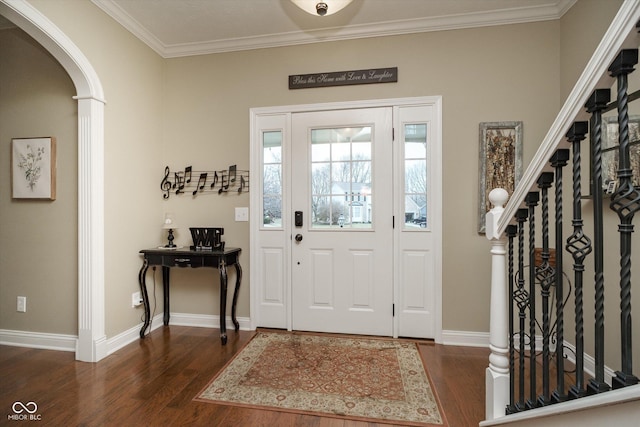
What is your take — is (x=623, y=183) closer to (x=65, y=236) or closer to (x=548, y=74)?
(x=548, y=74)

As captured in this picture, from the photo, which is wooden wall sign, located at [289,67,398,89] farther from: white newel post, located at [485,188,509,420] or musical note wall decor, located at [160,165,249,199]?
white newel post, located at [485,188,509,420]

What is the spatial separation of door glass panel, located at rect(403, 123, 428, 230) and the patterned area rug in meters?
1.14

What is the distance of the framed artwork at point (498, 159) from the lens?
104 inches

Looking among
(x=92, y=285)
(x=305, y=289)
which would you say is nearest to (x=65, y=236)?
(x=92, y=285)

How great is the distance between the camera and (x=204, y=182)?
10.3ft

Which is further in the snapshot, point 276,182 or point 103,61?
point 276,182

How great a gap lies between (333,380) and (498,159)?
227cm

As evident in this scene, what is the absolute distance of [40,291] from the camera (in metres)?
2.59

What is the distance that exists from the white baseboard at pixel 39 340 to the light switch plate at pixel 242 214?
1657 mm

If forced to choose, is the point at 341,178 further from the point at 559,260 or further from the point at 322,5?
the point at 559,260

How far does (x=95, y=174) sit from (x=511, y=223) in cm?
287

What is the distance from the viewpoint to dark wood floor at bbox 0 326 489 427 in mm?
1746

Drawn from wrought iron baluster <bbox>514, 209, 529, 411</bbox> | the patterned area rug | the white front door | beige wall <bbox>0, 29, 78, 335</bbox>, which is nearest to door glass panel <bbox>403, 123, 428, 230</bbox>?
the white front door

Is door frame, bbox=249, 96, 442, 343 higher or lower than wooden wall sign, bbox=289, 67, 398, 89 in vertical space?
lower
